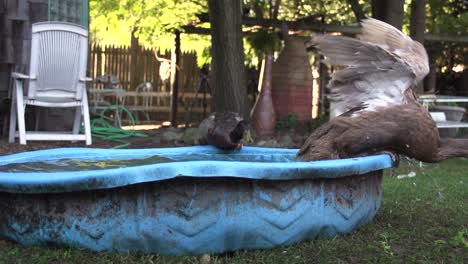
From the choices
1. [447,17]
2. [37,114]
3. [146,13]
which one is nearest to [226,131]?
[37,114]

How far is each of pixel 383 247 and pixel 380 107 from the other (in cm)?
99

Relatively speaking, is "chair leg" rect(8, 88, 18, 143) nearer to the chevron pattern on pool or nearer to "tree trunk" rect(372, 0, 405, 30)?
the chevron pattern on pool

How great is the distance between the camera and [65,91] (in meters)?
7.34

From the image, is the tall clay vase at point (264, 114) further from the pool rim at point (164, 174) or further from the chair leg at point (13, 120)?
the pool rim at point (164, 174)

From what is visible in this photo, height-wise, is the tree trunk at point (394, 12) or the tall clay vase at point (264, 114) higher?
the tree trunk at point (394, 12)

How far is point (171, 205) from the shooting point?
310 cm

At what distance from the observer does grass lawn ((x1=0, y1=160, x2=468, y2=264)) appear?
3160 mm

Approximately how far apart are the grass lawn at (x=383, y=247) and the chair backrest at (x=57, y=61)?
13.1ft

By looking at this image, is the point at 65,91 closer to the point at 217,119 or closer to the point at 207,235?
the point at 217,119

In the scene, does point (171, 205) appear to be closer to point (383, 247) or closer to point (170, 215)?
point (170, 215)

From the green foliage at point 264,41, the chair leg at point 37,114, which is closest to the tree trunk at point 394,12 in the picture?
the green foliage at point 264,41

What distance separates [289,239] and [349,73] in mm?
1411

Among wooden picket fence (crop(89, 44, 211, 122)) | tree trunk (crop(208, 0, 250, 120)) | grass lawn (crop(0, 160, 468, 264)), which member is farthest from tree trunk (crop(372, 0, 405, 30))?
wooden picket fence (crop(89, 44, 211, 122))

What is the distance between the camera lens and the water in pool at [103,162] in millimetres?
3882
